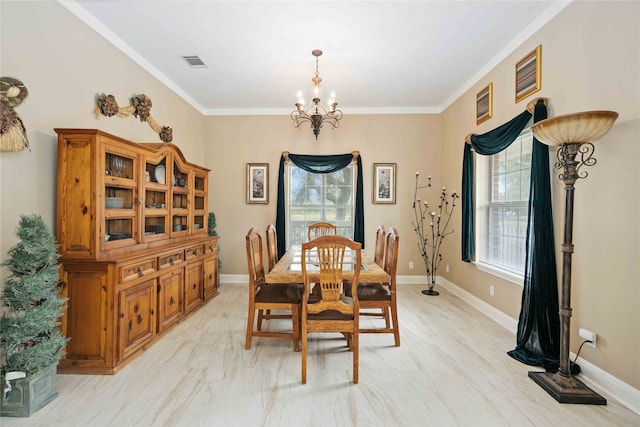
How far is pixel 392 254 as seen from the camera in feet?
9.54

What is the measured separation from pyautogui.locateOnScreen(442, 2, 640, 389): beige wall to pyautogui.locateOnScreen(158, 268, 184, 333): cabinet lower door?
145 inches

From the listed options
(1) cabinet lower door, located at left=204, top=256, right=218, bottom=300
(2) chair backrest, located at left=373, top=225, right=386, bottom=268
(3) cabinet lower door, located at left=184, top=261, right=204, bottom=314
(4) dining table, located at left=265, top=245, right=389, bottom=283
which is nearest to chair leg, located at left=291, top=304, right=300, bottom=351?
(4) dining table, located at left=265, top=245, right=389, bottom=283

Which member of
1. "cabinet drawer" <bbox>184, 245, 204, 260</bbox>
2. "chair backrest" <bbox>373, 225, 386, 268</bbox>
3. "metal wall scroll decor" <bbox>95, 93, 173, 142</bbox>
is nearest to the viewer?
"metal wall scroll decor" <bbox>95, 93, 173, 142</bbox>

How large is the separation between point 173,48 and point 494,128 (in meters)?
3.77

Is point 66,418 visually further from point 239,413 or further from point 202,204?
point 202,204

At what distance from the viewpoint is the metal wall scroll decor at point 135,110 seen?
2926 millimetres

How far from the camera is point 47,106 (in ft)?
7.81

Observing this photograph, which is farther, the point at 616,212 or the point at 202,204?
the point at 202,204

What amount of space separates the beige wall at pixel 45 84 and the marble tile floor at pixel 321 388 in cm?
133

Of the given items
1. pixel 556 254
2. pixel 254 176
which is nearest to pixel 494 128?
pixel 556 254

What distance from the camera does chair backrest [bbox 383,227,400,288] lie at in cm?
271

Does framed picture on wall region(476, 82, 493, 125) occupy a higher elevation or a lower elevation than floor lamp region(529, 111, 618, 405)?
higher

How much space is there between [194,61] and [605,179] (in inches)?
163

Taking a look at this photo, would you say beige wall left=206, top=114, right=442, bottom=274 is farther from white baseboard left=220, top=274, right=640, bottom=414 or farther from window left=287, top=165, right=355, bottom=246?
white baseboard left=220, top=274, right=640, bottom=414
